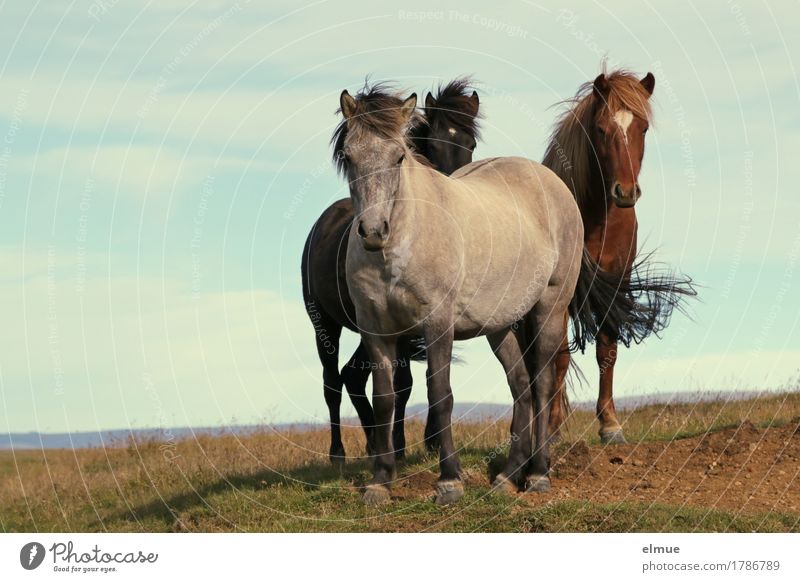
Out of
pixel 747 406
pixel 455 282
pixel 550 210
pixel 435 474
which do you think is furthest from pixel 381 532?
pixel 747 406

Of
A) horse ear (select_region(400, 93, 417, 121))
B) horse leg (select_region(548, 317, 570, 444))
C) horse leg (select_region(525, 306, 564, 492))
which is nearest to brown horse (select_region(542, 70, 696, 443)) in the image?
horse leg (select_region(548, 317, 570, 444))

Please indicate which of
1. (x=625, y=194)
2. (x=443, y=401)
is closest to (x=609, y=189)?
(x=625, y=194)

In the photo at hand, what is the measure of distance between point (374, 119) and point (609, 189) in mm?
4614

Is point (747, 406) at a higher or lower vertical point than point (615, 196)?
lower

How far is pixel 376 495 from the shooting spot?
10266mm

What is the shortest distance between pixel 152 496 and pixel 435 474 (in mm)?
4254

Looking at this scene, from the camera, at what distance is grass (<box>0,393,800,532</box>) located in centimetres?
988

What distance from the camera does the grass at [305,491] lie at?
9.88 metres

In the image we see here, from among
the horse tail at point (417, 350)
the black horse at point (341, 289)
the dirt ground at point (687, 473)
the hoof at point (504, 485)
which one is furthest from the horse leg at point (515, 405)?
the horse tail at point (417, 350)

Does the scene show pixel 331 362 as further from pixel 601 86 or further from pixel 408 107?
pixel 408 107

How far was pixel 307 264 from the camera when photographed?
45.2 ft

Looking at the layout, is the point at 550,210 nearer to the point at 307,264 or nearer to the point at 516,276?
the point at 516,276

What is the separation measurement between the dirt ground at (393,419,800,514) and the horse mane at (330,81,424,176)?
3.31 metres

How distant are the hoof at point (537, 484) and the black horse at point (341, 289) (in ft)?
7.08
